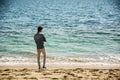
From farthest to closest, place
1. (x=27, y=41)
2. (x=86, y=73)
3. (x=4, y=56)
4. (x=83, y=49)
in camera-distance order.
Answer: (x=27, y=41), (x=83, y=49), (x=4, y=56), (x=86, y=73)

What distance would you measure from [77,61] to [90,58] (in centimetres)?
136

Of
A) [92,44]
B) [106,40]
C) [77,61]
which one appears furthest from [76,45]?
[77,61]

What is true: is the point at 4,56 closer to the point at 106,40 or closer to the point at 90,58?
the point at 90,58

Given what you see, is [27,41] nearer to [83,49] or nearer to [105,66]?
[83,49]

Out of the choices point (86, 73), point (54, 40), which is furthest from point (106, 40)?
point (86, 73)

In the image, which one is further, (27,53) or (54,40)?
(54,40)

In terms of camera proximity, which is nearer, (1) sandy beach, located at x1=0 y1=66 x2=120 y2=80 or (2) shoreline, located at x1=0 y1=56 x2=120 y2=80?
A: (1) sandy beach, located at x1=0 y1=66 x2=120 y2=80

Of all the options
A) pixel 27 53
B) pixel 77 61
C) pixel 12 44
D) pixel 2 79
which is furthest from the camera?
pixel 12 44

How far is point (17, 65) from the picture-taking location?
14727 mm

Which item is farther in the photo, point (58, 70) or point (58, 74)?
point (58, 70)

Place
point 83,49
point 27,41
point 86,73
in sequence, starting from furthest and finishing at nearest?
point 27,41 < point 83,49 < point 86,73

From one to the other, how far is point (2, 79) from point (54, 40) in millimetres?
12948

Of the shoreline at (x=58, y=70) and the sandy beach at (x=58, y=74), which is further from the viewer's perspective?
the shoreline at (x=58, y=70)

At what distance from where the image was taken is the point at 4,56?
56.8 feet
